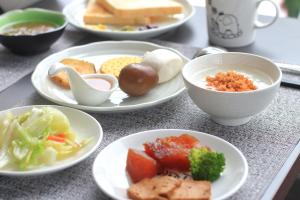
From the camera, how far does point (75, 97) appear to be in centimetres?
108

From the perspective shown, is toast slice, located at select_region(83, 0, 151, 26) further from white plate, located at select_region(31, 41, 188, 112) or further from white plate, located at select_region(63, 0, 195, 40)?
white plate, located at select_region(31, 41, 188, 112)

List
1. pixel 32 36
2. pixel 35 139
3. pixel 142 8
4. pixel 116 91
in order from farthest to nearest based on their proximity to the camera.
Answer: pixel 142 8, pixel 32 36, pixel 116 91, pixel 35 139

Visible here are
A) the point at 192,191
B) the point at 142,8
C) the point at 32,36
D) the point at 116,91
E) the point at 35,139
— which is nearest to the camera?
the point at 192,191

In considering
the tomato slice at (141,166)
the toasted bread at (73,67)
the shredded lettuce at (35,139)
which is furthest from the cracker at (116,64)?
the tomato slice at (141,166)

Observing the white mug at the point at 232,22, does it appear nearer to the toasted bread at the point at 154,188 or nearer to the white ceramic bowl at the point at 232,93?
the white ceramic bowl at the point at 232,93

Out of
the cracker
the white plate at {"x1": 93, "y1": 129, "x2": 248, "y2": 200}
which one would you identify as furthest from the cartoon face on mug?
the white plate at {"x1": 93, "y1": 129, "x2": 248, "y2": 200}

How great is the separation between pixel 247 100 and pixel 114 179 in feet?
0.94

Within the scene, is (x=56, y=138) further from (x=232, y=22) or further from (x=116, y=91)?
(x=232, y=22)

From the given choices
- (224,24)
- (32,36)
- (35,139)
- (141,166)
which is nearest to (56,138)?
(35,139)

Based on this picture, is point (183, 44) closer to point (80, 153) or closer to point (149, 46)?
point (149, 46)

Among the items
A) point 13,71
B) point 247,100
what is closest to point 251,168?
point 247,100

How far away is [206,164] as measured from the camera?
0.81 meters

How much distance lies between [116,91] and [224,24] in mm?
361

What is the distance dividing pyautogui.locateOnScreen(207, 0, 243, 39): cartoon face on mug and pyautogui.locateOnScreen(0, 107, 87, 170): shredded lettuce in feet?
1.78
